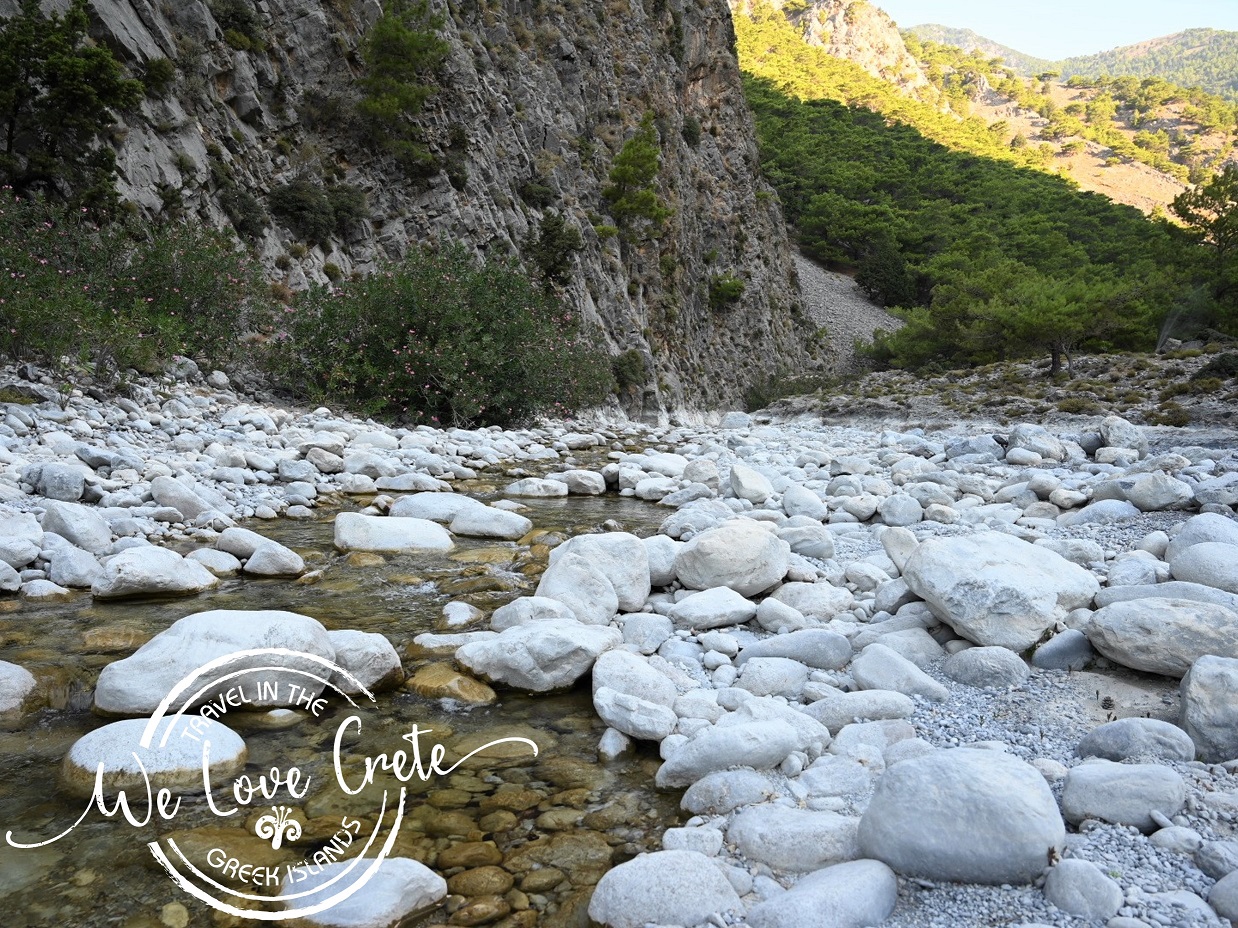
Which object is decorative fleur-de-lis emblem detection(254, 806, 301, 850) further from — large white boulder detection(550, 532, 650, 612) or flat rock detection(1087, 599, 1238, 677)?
flat rock detection(1087, 599, 1238, 677)

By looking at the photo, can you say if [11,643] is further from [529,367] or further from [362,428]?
[529,367]

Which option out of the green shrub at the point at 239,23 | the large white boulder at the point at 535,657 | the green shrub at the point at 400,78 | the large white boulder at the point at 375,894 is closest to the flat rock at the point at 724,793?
the large white boulder at the point at 375,894

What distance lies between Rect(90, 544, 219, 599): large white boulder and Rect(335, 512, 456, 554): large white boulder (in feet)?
3.66

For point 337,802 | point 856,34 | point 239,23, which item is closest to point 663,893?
point 337,802

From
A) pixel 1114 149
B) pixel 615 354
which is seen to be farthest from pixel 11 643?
pixel 1114 149

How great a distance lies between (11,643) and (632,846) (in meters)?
2.91

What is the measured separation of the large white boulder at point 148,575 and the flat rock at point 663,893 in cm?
312

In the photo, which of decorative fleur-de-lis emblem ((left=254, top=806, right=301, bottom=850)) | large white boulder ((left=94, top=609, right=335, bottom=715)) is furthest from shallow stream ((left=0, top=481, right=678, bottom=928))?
large white boulder ((left=94, top=609, right=335, bottom=715))

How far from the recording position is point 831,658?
3.52 metres

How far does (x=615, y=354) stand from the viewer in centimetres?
2336

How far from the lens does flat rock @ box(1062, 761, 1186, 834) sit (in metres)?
2.04

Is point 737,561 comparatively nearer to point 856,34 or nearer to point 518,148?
point 518,148

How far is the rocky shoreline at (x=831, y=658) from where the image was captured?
1915 millimetres

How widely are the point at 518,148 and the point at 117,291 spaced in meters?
15.6
